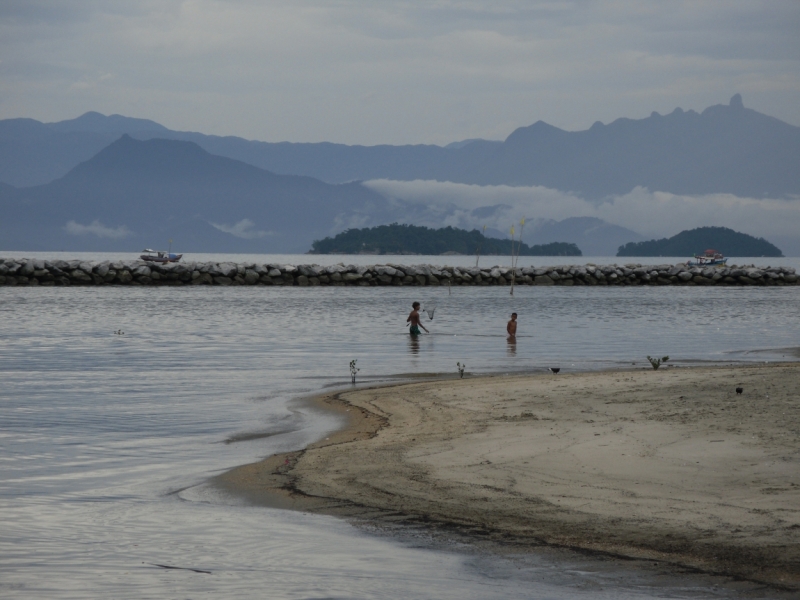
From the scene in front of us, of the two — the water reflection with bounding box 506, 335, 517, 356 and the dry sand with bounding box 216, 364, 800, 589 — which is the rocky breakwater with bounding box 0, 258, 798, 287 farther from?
the dry sand with bounding box 216, 364, 800, 589

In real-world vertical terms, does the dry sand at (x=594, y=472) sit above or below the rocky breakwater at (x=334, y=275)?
below

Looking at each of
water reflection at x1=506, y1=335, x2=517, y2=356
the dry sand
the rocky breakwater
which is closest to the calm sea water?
water reflection at x1=506, y1=335, x2=517, y2=356

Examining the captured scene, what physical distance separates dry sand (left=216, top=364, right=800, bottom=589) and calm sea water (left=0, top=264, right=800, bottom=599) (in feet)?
1.94

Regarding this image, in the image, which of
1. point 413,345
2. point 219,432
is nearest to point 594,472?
point 219,432

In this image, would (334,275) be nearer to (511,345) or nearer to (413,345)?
(413,345)

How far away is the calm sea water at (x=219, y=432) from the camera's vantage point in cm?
687

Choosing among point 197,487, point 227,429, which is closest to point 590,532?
point 197,487

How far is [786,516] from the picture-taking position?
7.57 metres

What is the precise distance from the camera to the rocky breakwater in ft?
212

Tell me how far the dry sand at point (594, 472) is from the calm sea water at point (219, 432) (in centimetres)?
59

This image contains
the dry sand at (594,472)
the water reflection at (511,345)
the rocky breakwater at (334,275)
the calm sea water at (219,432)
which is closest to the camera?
the calm sea water at (219,432)

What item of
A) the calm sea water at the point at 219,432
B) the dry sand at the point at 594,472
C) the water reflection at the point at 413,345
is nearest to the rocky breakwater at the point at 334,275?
the calm sea water at the point at 219,432

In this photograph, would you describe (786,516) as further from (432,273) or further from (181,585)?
(432,273)

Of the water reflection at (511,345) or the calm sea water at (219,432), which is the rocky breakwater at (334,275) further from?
the water reflection at (511,345)
